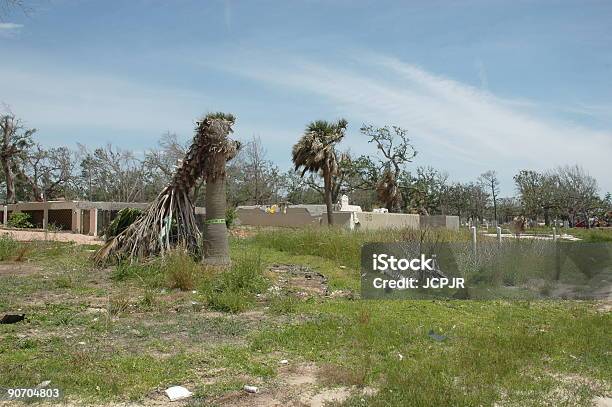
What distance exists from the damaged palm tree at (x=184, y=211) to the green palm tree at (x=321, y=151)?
15.9 metres

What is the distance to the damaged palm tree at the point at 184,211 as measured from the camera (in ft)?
40.8

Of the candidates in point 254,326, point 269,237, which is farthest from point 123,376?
point 269,237

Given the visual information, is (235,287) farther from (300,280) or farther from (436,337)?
(436,337)

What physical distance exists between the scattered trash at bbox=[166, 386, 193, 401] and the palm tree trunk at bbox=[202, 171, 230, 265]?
7.75 meters

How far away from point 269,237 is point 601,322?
1446cm

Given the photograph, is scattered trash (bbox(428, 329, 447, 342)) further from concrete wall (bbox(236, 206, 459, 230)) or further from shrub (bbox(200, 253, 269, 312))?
concrete wall (bbox(236, 206, 459, 230))

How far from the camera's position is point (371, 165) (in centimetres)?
4878

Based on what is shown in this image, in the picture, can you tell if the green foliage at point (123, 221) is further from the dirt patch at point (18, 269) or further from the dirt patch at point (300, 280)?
the dirt patch at point (300, 280)

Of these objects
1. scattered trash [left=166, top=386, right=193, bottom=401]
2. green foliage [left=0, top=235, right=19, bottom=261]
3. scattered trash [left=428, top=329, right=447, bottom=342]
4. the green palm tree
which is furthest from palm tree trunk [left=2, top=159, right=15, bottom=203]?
scattered trash [left=166, top=386, right=193, bottom=401]

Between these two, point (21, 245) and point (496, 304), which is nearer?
point (496, 304)

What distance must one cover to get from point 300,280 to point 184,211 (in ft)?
11.4

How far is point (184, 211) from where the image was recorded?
43.8 feet

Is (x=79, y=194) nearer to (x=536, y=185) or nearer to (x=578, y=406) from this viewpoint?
(x=536, y=185)

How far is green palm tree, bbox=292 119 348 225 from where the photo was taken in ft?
96.4
